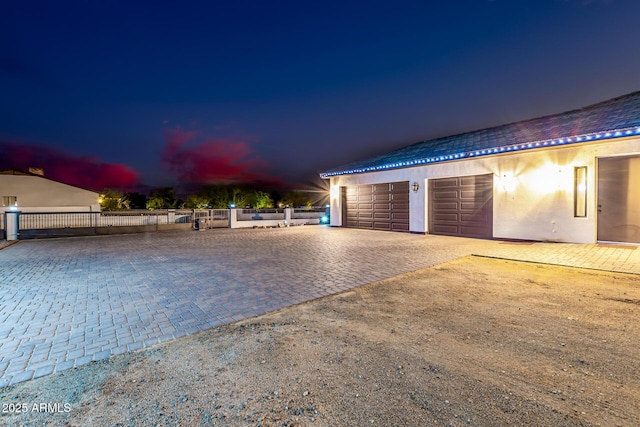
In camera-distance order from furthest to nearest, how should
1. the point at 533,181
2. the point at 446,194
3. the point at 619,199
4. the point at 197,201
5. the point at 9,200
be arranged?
the point at 197,201 → the point at 9,200 → the point at 446,194 → the point at 533,181 → the point at 619,199

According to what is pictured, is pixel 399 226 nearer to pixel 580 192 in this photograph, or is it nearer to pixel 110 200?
pixel 580 192

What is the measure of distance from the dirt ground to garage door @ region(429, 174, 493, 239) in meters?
7.40

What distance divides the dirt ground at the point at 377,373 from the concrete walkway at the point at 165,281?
0.49 m

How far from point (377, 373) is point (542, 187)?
1019cm

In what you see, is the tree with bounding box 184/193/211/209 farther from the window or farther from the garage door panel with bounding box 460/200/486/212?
the garage door panel with bounding box 460/200/486/212

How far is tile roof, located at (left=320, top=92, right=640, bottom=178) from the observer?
321 inches

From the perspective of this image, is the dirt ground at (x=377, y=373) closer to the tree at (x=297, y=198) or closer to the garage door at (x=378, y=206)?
the garage door at (x=378, y=206)

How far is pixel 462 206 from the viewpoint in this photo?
11.6m

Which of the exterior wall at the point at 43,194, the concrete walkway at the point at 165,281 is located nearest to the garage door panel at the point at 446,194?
the concrete walkway at the point at 165,281

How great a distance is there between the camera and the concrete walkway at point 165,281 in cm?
313

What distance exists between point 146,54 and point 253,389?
2143 cm

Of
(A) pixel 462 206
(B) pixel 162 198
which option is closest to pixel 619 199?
→ (A) pixel 462 206

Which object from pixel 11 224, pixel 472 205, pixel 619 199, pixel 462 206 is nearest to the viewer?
pixel 619 199

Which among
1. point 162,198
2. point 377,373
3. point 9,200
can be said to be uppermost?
point 162,198
